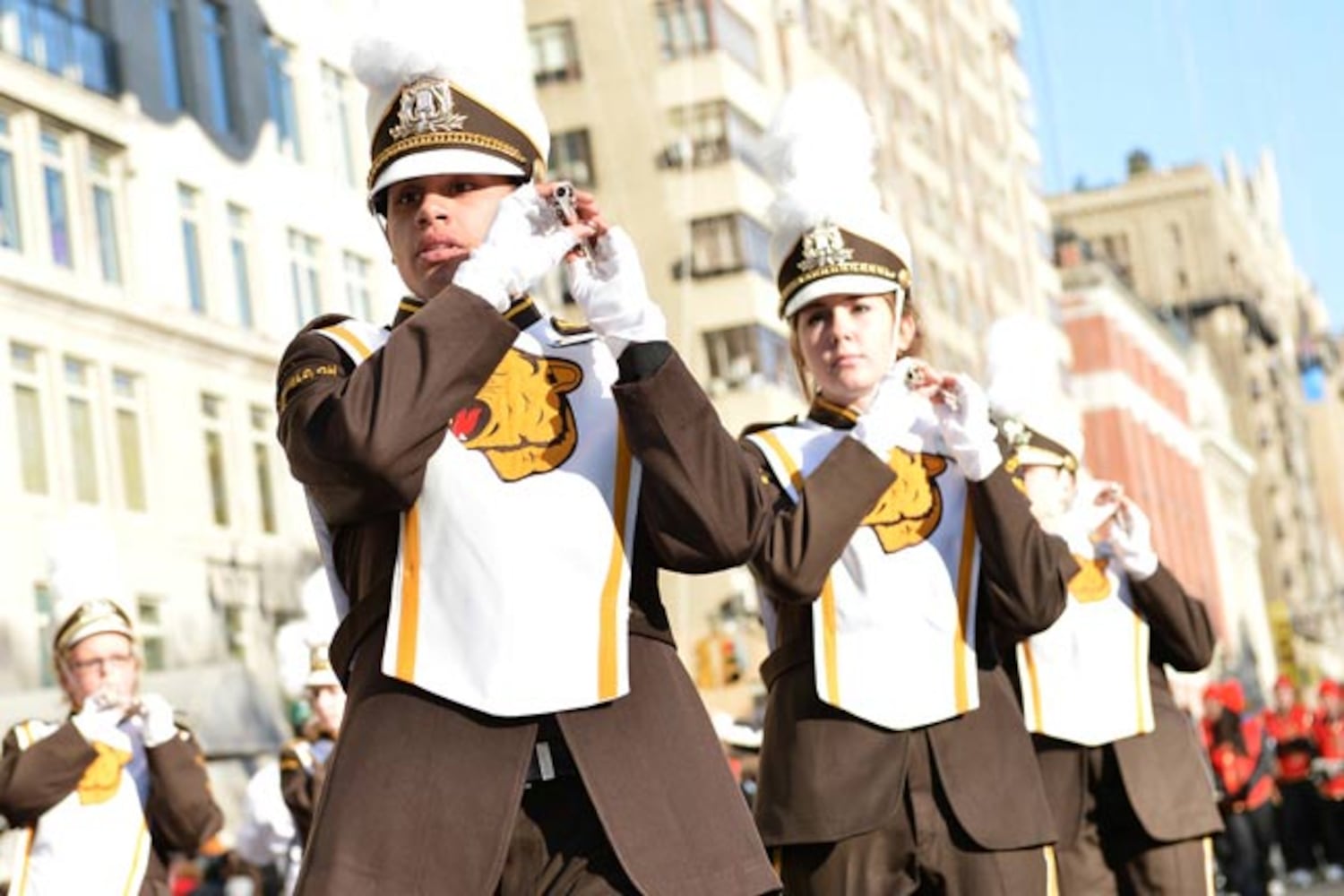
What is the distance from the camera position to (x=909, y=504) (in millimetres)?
→ 6621

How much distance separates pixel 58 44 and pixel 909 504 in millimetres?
21692

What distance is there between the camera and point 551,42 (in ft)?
176

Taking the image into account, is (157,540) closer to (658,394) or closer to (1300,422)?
(658,394)

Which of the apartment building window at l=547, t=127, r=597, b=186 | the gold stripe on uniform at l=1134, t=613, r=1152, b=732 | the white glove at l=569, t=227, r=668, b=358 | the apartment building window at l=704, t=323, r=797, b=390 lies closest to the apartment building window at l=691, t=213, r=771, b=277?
the apartment building window at l=704, t=323, r=797, b=390

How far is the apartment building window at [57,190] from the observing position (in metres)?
26.8

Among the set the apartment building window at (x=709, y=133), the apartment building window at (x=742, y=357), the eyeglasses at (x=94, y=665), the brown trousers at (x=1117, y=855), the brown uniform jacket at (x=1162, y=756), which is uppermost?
the apartment building window at (x=709, y=133)

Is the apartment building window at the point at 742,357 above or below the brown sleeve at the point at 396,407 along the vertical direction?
above

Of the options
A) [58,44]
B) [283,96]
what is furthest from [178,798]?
[283,96]

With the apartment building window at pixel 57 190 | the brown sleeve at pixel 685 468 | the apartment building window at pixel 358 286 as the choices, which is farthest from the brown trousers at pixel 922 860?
the apartment building window at pixel 358 286

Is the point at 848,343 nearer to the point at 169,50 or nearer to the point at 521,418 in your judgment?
the point at 521,418

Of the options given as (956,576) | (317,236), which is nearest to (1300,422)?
(317,236)

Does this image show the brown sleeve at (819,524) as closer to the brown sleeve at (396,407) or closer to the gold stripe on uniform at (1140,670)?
the brown sleeve at (396,407)

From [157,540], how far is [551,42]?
26802 mm

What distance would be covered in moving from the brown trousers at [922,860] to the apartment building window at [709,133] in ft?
150
